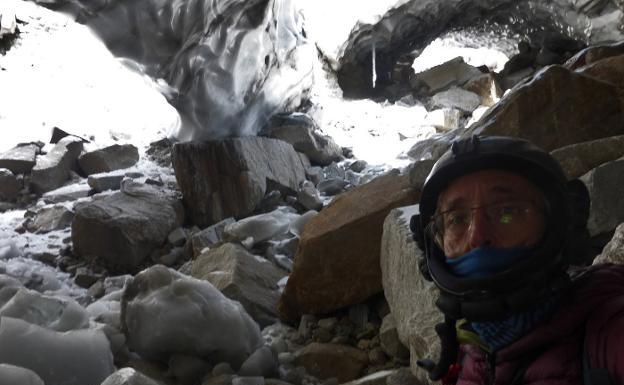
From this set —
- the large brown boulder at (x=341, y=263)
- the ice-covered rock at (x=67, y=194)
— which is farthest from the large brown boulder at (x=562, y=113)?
the ice-covered rock at (x=67, y=194)

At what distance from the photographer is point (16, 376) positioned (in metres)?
1.56

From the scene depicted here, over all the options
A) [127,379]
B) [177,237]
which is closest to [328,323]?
[127,379]

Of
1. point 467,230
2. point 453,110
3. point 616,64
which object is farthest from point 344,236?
point 453,110

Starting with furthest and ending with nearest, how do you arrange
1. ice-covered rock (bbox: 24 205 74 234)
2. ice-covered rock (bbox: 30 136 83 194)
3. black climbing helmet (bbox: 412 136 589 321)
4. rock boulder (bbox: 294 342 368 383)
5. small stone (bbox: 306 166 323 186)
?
small stone (bbox: 306 166 323 186), ice-covered rock (bbox: 30 136 83 194), ice-covered rock (bbox: 24 205 74 234), rock boulder (bbox: 294 342 368 383), black climbing helmet (bbox: 412 136 589 321)

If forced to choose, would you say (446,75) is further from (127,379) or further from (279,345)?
(127,379)

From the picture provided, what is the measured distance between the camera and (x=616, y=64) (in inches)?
127

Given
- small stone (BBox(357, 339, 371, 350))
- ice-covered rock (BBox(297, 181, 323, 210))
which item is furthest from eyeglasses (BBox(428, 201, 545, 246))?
ice-covered rock (BBox(297, 181, 323, 210))

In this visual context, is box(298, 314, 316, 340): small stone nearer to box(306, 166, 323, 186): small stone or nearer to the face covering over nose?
the face covering over nose

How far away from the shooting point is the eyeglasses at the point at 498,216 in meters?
0.91

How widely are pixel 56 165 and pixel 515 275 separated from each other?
702 centimetres

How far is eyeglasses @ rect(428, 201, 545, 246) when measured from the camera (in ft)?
2.98

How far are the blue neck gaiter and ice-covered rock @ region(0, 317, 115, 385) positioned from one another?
1624 mm

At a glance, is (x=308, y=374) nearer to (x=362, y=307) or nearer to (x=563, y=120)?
(x=362, y=307)

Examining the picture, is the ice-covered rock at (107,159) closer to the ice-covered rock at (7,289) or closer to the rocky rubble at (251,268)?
the rocky rubble at (251,268)
